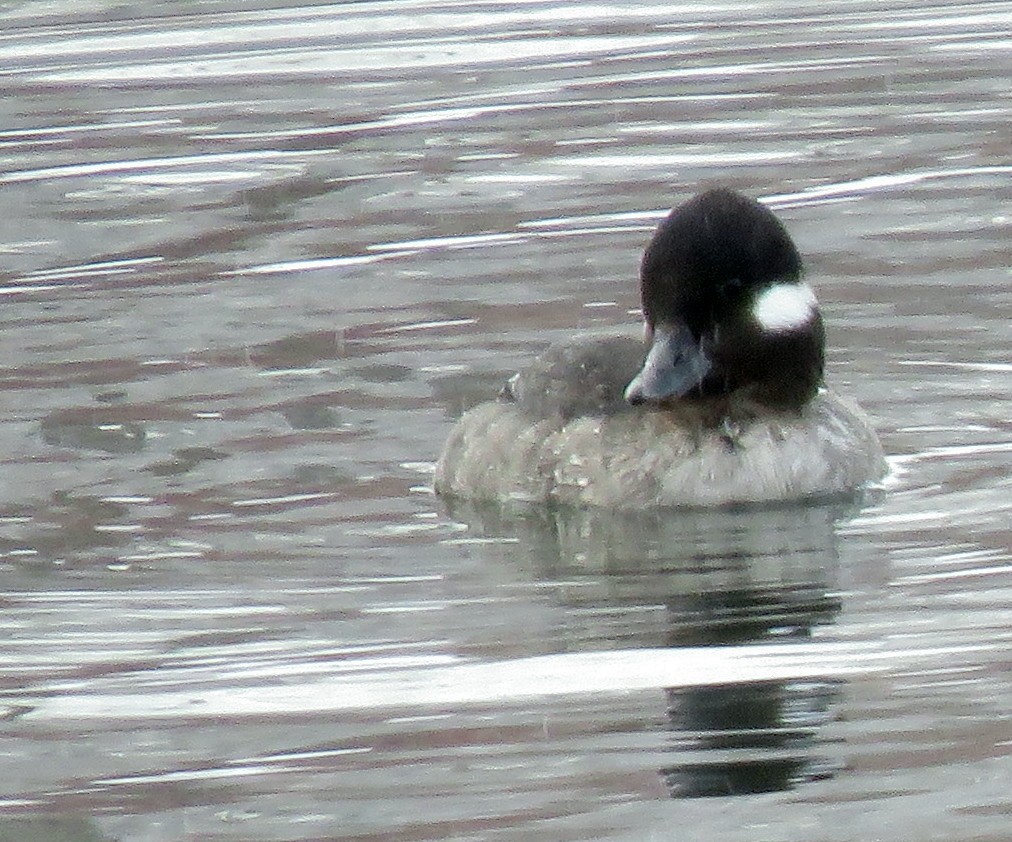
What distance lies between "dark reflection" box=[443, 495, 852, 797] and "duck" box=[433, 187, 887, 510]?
0.38 feet

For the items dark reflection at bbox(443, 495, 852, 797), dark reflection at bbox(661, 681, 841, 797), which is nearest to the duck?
dark reflection at bbox(443, 495, 852, 797)

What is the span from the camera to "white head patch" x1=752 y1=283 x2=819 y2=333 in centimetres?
972

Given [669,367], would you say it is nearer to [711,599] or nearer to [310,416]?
[711,599]

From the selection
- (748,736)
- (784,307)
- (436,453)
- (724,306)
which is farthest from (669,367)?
(748,736)

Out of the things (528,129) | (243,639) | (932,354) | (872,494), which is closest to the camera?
(243,639)

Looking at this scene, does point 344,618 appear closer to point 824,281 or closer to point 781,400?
point 781,400

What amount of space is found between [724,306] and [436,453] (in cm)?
138

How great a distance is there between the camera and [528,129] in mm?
16844

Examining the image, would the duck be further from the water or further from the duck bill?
the water

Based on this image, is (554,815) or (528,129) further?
(528,129)

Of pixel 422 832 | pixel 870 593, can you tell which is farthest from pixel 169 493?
pixel 422 832

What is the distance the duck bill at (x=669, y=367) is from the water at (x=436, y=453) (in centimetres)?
43

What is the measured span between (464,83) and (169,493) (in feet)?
30.8

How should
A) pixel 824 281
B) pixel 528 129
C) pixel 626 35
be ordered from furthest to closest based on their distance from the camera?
pixel 626 35, pixel 528 129, pixel 824 281
